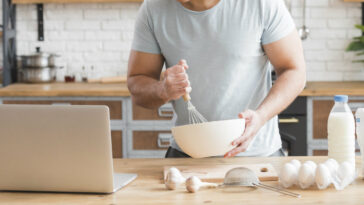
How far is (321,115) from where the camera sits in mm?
3781

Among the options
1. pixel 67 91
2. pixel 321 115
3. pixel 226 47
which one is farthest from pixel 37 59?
pixel 226 47

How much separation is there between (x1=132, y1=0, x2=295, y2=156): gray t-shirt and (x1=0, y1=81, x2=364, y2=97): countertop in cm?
158

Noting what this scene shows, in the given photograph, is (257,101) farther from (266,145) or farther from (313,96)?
(313,96)

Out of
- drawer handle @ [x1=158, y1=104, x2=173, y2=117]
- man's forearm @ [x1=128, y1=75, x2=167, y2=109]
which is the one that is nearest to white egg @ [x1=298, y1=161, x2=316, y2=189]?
man's forearm @ [x1=128, y1=75, x2=167, y2=109]

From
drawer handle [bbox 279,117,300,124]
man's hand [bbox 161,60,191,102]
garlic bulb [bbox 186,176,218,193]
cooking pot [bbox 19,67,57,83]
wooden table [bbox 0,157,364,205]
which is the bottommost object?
drawer handle [bbox 279,117,300,124]

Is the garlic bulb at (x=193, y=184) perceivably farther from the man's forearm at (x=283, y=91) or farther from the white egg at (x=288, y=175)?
the man's forearm at (x=283, y=91)

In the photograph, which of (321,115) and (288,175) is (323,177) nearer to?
(288,175)

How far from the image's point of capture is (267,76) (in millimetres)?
2320

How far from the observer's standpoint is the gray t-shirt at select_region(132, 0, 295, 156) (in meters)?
2.19

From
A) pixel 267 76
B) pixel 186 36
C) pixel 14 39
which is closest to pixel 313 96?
pixel 267 76

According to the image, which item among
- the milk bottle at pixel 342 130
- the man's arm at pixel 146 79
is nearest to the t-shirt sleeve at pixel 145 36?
the man's arm at pixel 146 79

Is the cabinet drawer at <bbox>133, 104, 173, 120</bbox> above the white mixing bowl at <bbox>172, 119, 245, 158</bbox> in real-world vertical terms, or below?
below

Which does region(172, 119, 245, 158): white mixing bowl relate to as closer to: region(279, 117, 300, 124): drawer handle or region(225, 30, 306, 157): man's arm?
region(225, 30, 306, 157): man's arm

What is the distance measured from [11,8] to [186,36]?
8.75 ft
